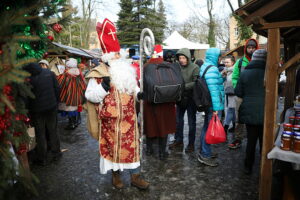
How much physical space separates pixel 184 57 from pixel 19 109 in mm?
3292

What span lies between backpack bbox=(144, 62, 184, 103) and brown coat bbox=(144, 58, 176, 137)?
0.23 meters

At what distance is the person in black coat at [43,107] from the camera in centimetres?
400

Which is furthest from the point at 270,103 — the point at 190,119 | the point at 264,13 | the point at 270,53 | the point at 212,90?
the point at 190,119

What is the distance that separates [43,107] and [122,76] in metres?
1.79

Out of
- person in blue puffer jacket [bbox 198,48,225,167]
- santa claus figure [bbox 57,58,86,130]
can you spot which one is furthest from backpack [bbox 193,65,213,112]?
santa claus figure [bbox 57,58,86,130]

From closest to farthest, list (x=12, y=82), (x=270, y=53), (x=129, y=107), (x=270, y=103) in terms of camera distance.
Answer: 1. (x=12, y=82)
2. (x=270, y=53)
3. (x=270, y=103)
4. (x=129, y=107)

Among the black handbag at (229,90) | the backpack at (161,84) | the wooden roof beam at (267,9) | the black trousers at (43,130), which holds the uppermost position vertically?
the wooden roof beam at (267,9)

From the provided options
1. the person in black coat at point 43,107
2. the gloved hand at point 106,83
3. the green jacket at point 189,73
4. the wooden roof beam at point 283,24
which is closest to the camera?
the wooden roof beam at point 283,24

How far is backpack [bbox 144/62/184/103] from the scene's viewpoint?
3748 millimetres

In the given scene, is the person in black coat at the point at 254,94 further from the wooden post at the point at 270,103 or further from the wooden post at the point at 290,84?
the wooden post at the point at 290,84

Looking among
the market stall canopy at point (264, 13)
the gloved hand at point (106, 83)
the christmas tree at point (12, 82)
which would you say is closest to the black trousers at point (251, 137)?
the market stall canopy at point (264, 13)

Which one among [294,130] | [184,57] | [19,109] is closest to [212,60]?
[184,57]

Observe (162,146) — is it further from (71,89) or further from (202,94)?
(71,89)

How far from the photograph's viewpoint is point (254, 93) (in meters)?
3.56
